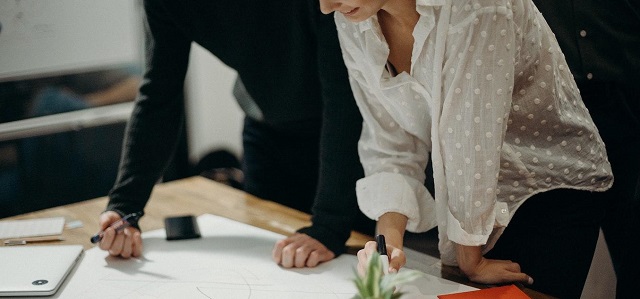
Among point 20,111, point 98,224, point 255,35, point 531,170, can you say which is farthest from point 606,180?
point 20,111

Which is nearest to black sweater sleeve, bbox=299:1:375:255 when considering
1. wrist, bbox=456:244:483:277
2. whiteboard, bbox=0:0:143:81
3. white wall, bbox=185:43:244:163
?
wrist, bbox=456:244:483:277

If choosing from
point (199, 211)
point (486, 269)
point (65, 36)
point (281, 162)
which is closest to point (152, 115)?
point (199, 211)

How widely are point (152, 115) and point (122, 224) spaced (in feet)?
0.86

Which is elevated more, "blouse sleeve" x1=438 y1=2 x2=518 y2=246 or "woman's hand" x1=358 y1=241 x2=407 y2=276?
"blouse sleeve" x1=438 y1=2 x2=518 y2=246

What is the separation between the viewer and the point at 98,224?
1.61m

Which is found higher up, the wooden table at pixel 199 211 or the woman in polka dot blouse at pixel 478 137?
the woman in polka dot blouse at pixel 478 137

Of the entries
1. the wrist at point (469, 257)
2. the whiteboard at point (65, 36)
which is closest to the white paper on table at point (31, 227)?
the wrist at point (469, 257)

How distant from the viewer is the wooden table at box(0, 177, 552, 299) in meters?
1.55

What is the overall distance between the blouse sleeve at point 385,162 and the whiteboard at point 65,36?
5.36 ft

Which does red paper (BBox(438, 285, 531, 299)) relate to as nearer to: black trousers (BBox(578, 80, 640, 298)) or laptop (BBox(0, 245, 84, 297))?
black trousers (BBox(578, 80, 640, 298))

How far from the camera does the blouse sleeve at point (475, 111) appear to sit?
42.3 inches

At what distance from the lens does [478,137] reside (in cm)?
112

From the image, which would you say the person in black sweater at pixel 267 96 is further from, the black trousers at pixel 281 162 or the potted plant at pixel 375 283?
the potted plant at pixel 375 283

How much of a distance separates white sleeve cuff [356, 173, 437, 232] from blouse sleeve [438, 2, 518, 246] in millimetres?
96
